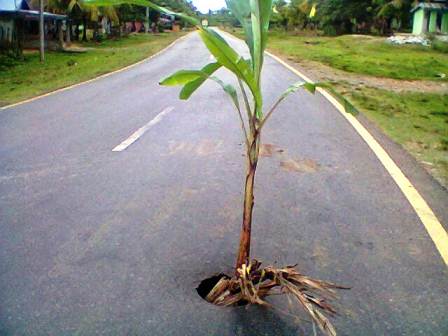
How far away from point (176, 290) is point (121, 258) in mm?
600

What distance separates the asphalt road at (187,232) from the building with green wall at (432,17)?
112ft

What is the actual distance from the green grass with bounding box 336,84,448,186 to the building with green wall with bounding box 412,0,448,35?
28409mm

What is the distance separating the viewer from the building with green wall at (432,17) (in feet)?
123

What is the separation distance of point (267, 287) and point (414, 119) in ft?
21.9

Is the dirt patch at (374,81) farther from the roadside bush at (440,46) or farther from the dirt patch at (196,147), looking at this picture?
the roadside bush at (440,46)

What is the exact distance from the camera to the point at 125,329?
269cm

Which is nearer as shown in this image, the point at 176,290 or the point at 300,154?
the point at 176,290

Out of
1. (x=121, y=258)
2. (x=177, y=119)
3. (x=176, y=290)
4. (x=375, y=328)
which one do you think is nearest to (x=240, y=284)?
(x=176, y=290)

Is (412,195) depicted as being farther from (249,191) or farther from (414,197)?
(249,191)

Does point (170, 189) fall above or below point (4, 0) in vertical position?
below

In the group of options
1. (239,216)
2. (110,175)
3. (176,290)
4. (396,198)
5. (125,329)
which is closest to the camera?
(125,329)

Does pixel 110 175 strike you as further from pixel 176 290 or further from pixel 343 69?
pixel 343 69

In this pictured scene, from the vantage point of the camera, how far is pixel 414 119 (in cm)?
870

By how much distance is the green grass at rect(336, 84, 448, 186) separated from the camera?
20.6 feet
